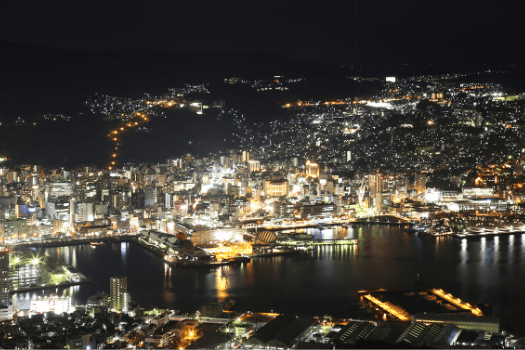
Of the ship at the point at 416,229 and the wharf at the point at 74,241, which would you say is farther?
the ship at the point at 416,229

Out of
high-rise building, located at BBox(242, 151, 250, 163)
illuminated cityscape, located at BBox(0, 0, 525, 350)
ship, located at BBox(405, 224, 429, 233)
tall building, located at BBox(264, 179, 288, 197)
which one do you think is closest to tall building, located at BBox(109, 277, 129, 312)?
illuminated cityscape, located at BBox(0, 0, 525, 350)

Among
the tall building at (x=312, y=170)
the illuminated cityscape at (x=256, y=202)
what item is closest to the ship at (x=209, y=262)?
the illuminated cityscape at (x=256, y=202)

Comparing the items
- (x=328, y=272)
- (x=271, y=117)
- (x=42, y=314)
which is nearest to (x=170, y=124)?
(x=271, y=117)

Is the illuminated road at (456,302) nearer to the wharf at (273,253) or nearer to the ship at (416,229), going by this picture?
the wharf at (273,253)

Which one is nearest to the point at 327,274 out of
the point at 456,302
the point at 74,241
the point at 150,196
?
the point at 456,302

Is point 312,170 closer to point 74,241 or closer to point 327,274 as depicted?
point 74,241

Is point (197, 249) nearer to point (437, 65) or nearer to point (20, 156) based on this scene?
point (20, 156)

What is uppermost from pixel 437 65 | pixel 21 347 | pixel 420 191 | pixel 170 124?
pixel 437 65
